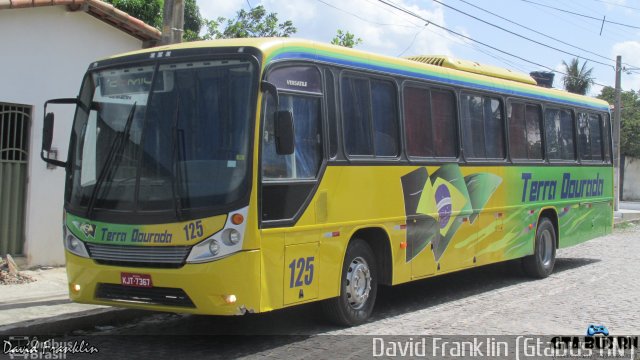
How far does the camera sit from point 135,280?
6484mm

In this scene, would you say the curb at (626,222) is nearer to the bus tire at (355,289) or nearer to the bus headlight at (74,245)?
the bus tire at (355,289)

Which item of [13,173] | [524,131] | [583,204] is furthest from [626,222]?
[13,173]

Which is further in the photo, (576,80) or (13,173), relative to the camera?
(576,80)

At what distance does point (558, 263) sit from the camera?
14.1 m

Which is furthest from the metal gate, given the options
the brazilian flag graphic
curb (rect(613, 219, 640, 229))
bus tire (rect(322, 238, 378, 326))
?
curb (rect(613, 219, 640, 229))

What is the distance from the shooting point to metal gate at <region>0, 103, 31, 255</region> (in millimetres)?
10436

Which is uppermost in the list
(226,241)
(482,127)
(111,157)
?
(482,127)

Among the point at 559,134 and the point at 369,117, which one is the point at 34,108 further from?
the point at 559,134

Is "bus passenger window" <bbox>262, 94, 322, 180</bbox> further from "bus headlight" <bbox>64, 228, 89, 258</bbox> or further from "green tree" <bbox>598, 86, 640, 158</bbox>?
"green tree" <bbox>598, 86, 640, 158</bbox>

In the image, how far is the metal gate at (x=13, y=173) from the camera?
1044 cm

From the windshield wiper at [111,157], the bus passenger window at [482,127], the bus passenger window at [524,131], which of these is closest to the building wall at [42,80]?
the windshield wiper at [111,157]

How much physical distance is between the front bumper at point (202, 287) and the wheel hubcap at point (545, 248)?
7178mm

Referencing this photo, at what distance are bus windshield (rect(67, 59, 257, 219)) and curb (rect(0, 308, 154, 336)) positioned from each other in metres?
1.36

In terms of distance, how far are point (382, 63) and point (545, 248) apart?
5.69m
